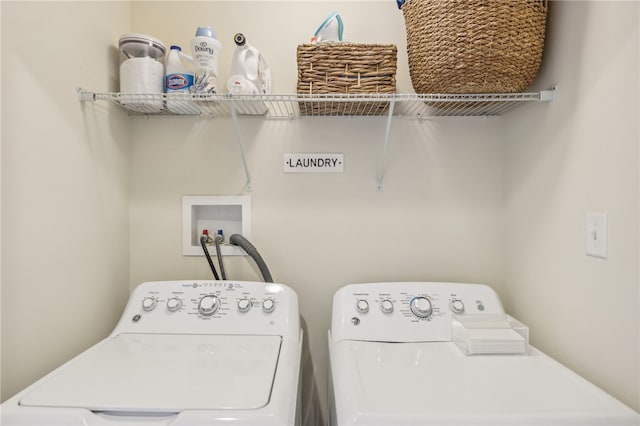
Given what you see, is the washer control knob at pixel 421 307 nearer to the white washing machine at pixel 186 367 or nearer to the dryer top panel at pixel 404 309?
the dryer top panel at pixel 404 309

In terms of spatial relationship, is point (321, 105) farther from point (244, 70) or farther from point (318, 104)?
point (244, 70)

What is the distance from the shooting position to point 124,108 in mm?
1461

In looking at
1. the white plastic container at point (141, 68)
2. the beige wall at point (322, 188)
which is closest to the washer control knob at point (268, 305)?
the beige wall at point (322, 188)

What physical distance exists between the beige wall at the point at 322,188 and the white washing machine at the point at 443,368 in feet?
0.51

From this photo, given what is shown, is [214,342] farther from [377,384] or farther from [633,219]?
[633,219]

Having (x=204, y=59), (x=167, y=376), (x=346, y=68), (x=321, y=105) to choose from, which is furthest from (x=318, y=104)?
(x=167, y=376)

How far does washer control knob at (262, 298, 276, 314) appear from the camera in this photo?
124 cm

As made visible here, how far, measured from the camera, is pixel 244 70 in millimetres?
1266

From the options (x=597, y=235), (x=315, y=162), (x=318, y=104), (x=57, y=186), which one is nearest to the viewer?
(x=597, y=235)

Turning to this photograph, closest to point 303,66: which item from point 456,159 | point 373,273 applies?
point 456,159

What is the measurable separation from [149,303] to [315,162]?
33.1 inches

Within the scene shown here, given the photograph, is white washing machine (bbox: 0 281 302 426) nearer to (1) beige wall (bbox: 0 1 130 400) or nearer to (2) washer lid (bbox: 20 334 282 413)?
(2) washer lid (bbox: 20 334 282 413)

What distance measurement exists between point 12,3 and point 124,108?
1.76 ft

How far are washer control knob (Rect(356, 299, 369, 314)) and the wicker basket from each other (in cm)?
79
